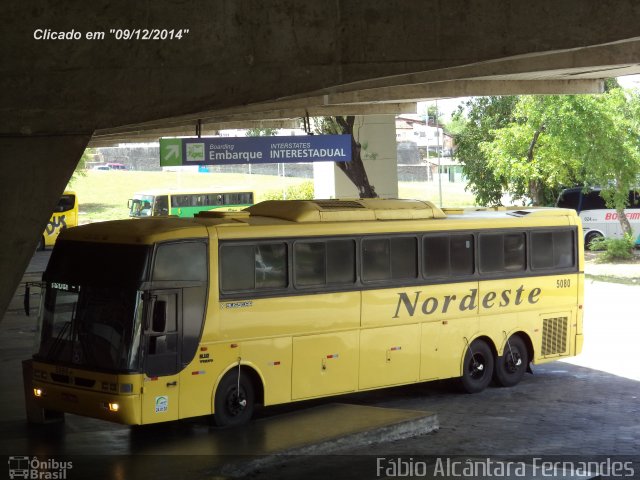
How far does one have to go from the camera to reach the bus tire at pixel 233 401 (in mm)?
14008

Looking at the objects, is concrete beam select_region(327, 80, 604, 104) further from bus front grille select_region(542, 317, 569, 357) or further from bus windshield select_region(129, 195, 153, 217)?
bus windshield select_region(129, 195, 153, 217)

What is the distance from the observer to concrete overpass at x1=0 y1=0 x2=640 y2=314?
9.01 m

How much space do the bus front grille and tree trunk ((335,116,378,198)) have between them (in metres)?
12.8

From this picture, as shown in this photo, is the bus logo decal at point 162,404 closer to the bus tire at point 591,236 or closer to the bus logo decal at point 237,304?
the bus logo decal at point 237,304

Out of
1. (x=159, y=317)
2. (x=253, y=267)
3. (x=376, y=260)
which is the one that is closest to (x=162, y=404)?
(x=159, y=317)

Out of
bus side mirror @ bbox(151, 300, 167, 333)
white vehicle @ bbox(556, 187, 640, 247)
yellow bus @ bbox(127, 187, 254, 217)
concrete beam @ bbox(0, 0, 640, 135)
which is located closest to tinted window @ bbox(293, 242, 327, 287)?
bus side mirror @ bbox(151, 300, 167, 333)

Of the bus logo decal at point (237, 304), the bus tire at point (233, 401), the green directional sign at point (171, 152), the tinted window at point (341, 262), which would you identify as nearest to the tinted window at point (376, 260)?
the tinted window at point (341, 262)

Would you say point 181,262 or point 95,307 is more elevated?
point 181,262

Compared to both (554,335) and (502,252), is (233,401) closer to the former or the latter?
(502,252)

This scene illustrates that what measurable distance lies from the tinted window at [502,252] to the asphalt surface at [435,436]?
2.10 metres

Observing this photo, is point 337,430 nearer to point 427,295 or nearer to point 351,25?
point 427,295

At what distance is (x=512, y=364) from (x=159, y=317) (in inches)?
287

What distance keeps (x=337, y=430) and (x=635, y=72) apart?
956cm

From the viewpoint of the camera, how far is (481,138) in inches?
2002
